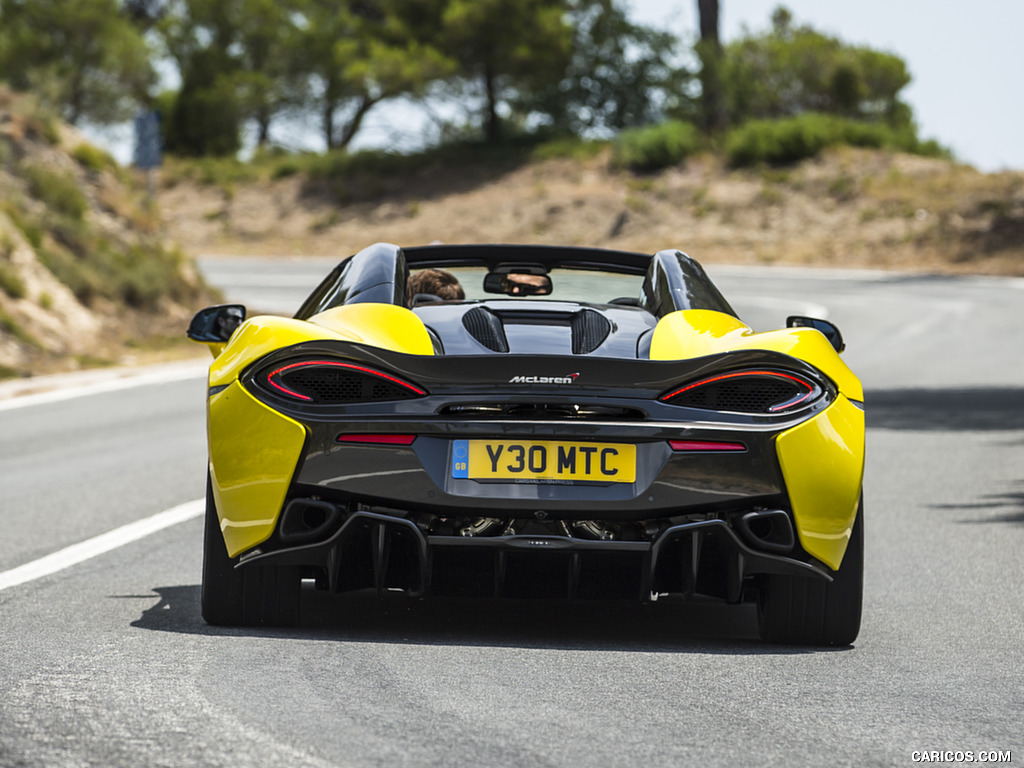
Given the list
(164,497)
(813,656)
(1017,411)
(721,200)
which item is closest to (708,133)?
(721,200)

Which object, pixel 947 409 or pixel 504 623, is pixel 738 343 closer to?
pixel 504 623

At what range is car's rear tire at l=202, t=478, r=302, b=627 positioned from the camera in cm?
471

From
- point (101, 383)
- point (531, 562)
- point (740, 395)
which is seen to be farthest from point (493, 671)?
point (101, 383)

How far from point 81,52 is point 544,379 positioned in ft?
193

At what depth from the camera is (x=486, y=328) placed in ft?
16.4

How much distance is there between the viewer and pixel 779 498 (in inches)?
Result: 177

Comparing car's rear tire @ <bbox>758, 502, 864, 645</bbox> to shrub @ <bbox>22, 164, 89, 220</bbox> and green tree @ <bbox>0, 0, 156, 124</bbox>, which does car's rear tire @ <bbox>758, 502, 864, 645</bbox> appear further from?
green tree @ <bbox>0, 0, 156, 124</bbox>

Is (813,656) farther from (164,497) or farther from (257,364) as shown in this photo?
(164,497)

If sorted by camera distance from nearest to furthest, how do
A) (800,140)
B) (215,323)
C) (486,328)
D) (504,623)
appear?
(486,328), (504,623), (215,323), (800,140)

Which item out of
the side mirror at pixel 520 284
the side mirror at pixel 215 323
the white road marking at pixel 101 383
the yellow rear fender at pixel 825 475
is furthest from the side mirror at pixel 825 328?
the white road marking at pixel 101 383

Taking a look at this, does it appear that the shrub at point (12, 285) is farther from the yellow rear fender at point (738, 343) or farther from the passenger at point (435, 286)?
the yellow rear fender at point (738, 343)

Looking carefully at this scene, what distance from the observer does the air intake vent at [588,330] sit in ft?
16.2

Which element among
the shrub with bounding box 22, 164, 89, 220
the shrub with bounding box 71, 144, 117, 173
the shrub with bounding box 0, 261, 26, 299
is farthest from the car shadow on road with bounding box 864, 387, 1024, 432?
the shrub with bounding box 71, 144, 117, 173

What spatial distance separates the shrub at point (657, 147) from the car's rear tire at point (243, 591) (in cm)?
5051
